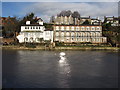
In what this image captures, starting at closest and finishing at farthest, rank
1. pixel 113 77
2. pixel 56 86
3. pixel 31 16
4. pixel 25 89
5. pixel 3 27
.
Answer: pixel 25 89 < pixel 56 86 < pixel 113 77 < pixel 3 27 < pixel 31 16

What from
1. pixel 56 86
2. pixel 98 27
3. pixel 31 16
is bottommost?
pixel 56 86

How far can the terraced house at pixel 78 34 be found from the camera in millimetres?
45516

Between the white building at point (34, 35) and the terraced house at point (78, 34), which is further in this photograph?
the terraced house at point (78, 34)

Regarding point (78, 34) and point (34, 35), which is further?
point (78, 34)

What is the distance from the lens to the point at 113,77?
50.3 feet

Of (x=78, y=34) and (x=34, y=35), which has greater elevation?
(x=78, y=34)

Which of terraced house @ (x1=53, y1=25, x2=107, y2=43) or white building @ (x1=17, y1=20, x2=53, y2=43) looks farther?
terraced house @ (x1=53, y1=25, x2=107, y2=43)

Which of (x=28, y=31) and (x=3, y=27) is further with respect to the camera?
(x=3, y=27)

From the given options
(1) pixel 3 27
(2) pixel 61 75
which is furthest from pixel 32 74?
(1) pixel 3 27

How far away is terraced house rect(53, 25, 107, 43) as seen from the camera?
45.5 meters

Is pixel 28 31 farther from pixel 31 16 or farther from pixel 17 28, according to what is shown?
pixel 31 16

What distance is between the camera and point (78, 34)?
45750mm

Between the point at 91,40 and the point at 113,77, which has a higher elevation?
the point at 91,40

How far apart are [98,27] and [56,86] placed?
3668cm
